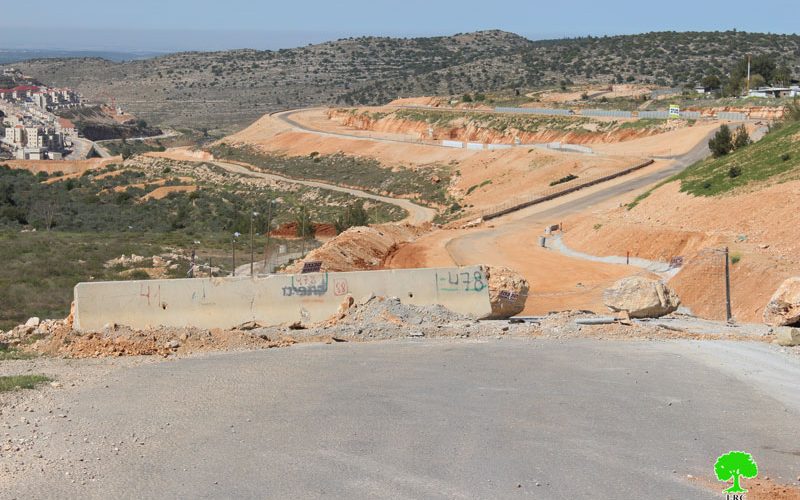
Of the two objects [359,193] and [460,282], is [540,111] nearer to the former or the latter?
[359,193]

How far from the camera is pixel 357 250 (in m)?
35.2

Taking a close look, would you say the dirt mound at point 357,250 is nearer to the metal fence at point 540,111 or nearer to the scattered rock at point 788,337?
the scattered rock at point 788,337

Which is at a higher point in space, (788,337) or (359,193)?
(788,337)

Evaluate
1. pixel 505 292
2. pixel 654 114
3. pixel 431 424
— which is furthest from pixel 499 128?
pixel 431 424

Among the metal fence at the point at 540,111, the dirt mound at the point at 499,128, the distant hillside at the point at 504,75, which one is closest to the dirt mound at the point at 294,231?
the dirt mound at the point at 499,128

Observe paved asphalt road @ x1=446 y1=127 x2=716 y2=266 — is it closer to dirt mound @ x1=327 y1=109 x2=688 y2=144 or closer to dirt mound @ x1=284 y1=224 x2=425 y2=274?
dirt mound @ x1=284 y1=224 x2=425 y2=274

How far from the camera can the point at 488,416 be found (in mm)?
13516

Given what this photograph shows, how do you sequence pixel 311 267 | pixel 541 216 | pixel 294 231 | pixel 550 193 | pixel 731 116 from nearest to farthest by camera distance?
1. pixel 311 267
2. pixel 541 216
3. pixel 294 231
4. pixel 550 193
5. pixel 731 116

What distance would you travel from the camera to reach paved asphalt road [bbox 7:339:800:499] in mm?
11125

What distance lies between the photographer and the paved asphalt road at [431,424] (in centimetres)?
1112

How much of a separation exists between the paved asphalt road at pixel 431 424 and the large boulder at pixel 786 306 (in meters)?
1.77

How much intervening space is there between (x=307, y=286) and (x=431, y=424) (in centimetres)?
730

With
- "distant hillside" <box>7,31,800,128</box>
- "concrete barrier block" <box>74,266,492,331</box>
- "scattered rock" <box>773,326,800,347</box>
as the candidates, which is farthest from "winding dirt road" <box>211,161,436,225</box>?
"distant hillside" <box>7,31,800,128</box>

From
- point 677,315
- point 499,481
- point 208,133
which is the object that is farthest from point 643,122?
point 208,133
